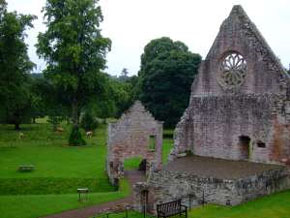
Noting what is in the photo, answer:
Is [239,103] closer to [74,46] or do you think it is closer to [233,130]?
[233,130]

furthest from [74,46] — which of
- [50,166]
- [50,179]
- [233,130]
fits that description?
[233,130]

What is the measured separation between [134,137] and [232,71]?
32.9ft

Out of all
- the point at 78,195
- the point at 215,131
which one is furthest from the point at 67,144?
the point at 215,131

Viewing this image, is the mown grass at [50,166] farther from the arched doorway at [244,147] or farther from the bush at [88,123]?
the arched doorway at [244,147]

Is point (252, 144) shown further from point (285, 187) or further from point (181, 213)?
point (181, 213)

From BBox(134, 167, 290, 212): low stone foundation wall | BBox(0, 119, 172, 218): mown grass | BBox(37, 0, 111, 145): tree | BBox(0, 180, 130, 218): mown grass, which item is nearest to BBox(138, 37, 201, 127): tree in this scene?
BBox(37, 0, 111, 145): tree

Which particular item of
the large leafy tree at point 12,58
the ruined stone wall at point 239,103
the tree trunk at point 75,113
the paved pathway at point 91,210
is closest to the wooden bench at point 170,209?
the paved pathway at point 91,210

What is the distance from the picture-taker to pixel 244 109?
973 inches

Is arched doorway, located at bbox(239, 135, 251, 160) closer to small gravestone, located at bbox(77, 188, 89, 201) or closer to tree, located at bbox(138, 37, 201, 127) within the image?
small gravestone, located at bbox(77, 188, 89, 201)

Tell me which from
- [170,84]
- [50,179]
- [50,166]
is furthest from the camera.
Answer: [170,84]

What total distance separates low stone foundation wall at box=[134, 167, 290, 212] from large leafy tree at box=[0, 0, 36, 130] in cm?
2590

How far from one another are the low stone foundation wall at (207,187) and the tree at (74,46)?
2616 centimetres

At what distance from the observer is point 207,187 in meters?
20.2

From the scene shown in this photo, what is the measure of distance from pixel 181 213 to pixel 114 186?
1120 centimetres
